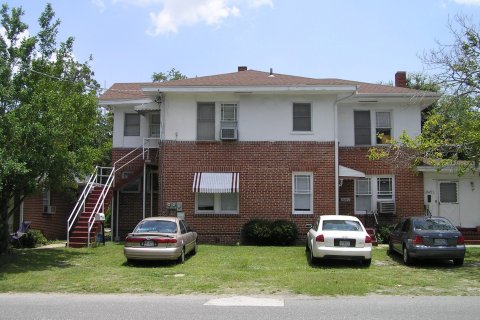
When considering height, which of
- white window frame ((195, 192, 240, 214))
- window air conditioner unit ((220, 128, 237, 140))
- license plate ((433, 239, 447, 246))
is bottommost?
license plate ((433, 239, 447, 246))

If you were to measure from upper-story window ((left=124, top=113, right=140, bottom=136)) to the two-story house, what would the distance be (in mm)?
2041

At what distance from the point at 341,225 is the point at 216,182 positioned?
23.7 ft

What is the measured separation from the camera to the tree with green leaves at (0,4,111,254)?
558 inches

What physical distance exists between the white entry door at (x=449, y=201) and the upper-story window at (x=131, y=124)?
45.9ft

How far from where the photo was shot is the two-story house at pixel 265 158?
21078 mm

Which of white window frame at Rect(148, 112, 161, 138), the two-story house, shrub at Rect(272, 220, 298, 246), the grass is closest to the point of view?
the grass

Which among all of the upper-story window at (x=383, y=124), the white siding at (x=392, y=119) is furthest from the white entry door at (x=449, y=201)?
the upper-story window at (x=383, y=124)

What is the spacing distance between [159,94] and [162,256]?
9025 millimetres

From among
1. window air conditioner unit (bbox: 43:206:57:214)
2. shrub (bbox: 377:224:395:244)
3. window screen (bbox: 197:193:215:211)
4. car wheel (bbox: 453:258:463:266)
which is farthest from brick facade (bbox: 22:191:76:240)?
car wheel (bbox: 453:258:463:266)

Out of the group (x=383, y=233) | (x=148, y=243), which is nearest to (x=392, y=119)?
(x=383, y=233)

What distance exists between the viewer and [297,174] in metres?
21.4

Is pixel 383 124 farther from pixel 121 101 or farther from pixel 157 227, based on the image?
pixel 157 227

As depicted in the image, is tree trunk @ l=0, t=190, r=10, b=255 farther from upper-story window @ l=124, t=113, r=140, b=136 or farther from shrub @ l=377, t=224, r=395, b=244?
shrub @ l=377, t=224, r=395, b=244

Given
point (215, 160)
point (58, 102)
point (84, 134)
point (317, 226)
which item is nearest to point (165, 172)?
point (215, 160)
